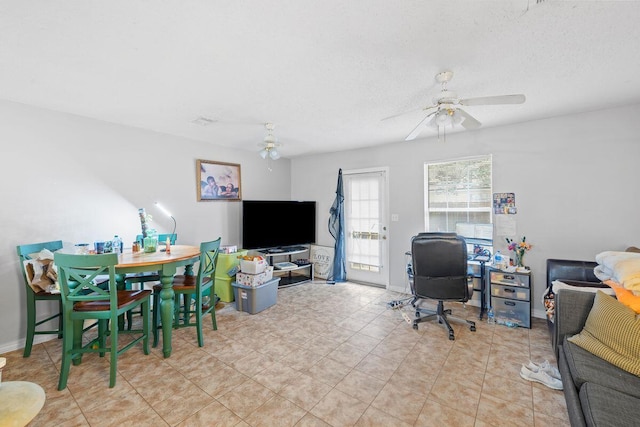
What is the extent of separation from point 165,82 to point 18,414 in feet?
7.38

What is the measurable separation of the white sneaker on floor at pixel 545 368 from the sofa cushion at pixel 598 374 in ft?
1.92

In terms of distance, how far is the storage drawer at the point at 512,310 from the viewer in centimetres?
305

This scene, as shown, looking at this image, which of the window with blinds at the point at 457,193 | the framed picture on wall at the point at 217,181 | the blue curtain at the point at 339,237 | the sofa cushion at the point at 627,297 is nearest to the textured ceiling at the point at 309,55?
the window with blinds at the point at 457,193

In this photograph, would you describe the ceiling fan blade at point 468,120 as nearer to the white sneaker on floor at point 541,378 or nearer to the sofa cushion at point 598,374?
the sofa cushion at point 598,374

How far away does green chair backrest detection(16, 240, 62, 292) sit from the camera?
8.15 ft

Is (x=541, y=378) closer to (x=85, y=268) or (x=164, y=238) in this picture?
(x=85, y=268)

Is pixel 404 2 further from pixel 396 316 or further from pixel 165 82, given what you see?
pixel 396 316

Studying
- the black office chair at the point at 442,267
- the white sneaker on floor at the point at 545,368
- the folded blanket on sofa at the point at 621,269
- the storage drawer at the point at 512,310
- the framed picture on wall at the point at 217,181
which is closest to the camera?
the folded blanket on sofa at the point at 621,269

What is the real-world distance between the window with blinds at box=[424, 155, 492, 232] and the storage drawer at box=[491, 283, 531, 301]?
3.04 ft

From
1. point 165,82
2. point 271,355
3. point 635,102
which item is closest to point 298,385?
point 271,355

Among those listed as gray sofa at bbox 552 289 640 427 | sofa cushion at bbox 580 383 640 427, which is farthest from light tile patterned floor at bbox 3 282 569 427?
sofa cushion at bbox 580 383 640 427

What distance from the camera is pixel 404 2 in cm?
140

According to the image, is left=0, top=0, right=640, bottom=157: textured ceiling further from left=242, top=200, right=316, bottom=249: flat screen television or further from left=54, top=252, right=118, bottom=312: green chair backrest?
left=242, top=200, right=316, bottom=249: flat screen television

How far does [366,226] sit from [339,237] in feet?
1.73
